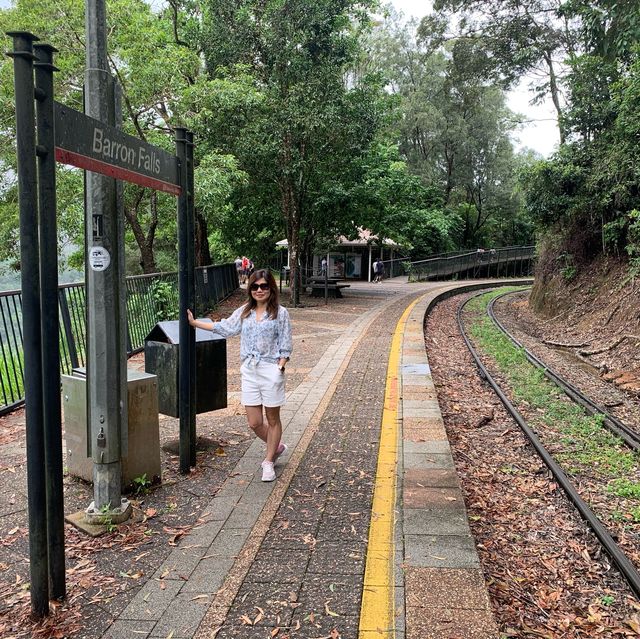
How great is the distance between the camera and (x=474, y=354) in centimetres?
1188

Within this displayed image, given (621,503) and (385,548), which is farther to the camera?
(621,503)

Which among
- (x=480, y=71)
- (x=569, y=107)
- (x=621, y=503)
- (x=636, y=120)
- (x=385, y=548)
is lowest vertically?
(x=621, y=503)

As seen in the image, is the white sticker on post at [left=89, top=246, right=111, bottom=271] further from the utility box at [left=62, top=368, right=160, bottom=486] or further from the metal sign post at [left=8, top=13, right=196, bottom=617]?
the utility box at [left=62, top=368, right=160, bottom=486]

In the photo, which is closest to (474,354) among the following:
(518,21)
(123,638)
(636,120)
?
(636,120)

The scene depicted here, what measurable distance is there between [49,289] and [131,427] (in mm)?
1739

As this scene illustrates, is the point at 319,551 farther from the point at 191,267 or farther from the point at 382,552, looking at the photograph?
the point at 191,267

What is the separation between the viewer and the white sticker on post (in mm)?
3547

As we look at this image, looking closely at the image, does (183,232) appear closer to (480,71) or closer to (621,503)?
(621,503)

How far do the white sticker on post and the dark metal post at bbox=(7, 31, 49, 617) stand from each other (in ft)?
3.06

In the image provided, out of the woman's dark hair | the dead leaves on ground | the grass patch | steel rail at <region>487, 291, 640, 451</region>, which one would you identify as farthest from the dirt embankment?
the woman's dark hair

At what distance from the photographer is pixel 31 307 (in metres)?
2.61

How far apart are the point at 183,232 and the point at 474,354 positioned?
8643 mm

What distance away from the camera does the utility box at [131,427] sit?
4.18m

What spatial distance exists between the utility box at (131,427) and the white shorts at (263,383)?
0.69 m
